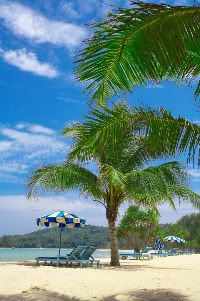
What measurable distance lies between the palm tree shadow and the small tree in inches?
1069

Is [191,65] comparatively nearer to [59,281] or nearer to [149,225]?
[59,281]

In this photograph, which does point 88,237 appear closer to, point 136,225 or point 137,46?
point 136,225

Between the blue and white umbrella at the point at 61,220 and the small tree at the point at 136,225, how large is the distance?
758 inches

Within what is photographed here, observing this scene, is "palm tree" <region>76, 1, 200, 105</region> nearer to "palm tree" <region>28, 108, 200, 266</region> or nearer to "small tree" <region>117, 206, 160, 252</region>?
"palm tree" <region>28, 108, 200, 266</region>

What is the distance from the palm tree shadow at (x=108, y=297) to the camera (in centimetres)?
796

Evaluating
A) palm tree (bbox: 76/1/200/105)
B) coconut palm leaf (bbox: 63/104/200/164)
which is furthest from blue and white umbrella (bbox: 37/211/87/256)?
palm tree (bbox: 76/1/200/105)

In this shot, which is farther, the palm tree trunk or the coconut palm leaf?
the palm tree trunk

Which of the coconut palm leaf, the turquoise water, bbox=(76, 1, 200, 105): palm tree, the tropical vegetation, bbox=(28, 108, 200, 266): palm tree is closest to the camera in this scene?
bbox=(76, 1, 200, 105): palm tree

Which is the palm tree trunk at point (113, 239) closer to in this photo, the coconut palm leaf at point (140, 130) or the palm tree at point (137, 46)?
the coconut palm leaf at point (140, 130)

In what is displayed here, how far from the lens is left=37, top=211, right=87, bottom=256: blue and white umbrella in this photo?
17.0 metres

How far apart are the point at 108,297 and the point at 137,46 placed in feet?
16.8

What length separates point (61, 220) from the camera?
669 inches

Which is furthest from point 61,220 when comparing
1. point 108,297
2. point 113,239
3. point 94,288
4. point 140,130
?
point 140,130

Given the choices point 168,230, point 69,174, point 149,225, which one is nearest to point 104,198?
point 69,174
